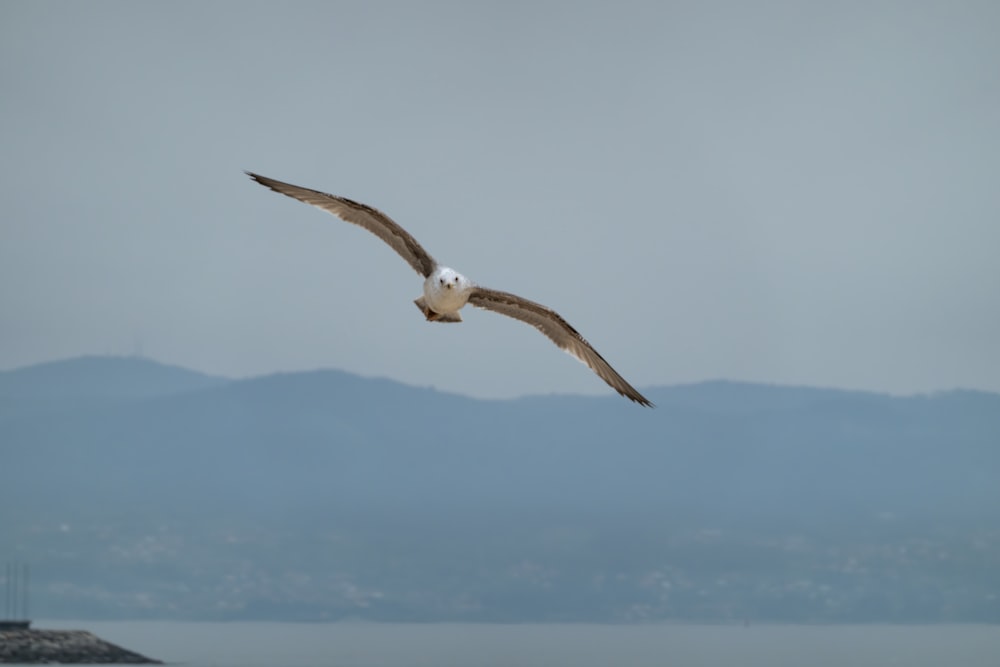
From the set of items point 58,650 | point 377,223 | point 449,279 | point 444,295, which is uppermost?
point 58,650

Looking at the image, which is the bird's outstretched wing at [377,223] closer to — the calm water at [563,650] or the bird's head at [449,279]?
the bird's head at [449,279]

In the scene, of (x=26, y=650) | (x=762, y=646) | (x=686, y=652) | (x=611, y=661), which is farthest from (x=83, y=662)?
(x=762, y=646)

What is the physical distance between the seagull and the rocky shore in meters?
76.6

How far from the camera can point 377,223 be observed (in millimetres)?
18500

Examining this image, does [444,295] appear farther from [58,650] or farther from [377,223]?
[58,650]

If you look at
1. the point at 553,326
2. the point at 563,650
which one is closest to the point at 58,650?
the point at 563,650

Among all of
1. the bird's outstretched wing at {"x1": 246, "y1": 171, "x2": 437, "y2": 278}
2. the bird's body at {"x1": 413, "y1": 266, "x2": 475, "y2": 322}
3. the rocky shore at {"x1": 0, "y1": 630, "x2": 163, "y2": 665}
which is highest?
the rocky shore at {"x1": 0, "y1": 630, "x2": 163, "y2": 665}

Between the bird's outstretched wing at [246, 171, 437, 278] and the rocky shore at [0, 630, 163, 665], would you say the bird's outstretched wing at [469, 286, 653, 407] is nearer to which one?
the bird's outstretched wing at [246, 171, 437, 278]

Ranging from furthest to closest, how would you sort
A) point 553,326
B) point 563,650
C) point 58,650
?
point 563,650 < point 58,650 < point 553,326

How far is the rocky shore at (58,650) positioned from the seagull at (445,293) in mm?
76550

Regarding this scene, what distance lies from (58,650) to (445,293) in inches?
3664

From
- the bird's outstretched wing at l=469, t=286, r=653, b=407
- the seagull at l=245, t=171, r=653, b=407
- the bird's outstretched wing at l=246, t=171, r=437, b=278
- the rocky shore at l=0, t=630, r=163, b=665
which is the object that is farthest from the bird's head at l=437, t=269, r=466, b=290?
the rocky shore at l=0, t=630, r=163, b=665

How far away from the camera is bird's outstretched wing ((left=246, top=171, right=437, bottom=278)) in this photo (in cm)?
1822

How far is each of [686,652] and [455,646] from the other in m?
26.0
